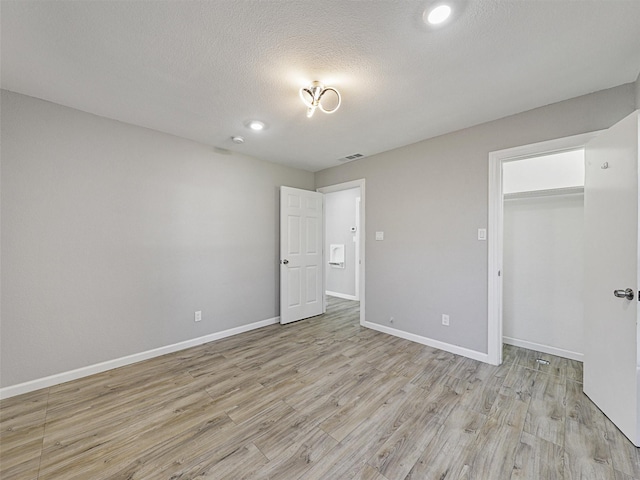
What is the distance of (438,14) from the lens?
1.42 meters

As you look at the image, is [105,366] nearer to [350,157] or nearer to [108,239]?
[108,239]

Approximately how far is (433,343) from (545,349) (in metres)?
1.20

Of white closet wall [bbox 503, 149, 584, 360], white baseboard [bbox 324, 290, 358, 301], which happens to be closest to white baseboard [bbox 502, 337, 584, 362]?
white closet wall [bbox 503, 149, 584, 360]

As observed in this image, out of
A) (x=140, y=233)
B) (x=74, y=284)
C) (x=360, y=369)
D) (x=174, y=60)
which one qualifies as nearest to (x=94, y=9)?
(x=174, y=60)

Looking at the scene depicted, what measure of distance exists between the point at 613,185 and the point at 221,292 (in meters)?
3.96

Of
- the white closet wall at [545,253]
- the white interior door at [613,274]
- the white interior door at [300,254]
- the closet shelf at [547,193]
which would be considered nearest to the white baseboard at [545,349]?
the white closet wall at [545,253]

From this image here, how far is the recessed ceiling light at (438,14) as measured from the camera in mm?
1375

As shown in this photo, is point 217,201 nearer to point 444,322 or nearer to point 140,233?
point 140,233

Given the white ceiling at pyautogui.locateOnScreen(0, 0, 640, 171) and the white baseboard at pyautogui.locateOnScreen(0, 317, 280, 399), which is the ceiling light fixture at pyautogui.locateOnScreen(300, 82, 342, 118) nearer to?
the white ceiling at pyautogui.locateOnScreen(0, 0, 640, 171)

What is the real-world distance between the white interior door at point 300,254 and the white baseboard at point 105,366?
856 millimetres

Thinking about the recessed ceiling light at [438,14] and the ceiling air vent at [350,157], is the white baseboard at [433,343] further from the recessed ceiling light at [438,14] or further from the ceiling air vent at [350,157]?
the recessed ceiling light at [438,14]

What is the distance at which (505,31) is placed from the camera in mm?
1544

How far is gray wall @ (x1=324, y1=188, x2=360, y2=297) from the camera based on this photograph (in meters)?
5.91

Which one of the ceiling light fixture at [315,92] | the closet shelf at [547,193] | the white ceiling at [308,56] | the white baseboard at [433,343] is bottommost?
the white baseboard at [433,343]
